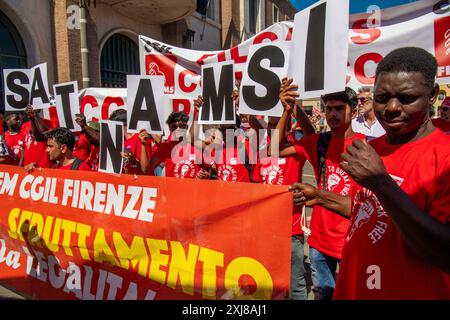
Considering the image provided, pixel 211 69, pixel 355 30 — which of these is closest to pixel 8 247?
pixel 211 69

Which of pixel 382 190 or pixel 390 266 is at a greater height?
pixel 382 190

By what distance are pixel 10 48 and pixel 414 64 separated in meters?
11.0

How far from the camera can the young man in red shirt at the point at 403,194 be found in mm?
1174

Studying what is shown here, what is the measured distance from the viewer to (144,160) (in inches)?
150

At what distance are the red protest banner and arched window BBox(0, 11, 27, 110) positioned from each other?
24.8 ft

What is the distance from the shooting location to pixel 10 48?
9812 millimetres

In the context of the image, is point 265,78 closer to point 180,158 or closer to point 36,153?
point 180,158

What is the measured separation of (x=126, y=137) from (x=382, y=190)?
393 centimetres

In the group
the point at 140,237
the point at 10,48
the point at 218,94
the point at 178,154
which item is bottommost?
the point at 140,237

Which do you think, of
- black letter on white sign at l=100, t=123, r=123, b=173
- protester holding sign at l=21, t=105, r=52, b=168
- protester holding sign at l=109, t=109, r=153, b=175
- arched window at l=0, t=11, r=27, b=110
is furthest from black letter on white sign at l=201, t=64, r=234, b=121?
arched window at l=0, t=11, r=27, b=110

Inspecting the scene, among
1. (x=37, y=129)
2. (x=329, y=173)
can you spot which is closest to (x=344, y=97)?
(x=329, y=173)

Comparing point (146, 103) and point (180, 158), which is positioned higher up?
point (146, 103)

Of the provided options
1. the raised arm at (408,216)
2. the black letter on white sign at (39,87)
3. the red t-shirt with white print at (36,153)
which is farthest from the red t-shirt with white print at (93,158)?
the raised arm at (408,216)
